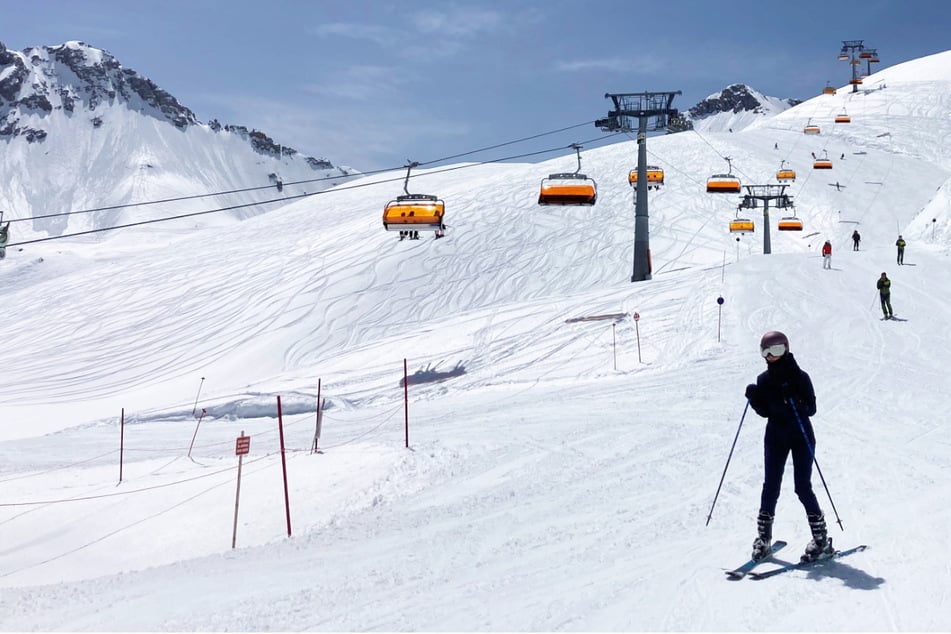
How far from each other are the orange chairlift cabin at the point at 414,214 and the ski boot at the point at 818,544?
18766 millimetres

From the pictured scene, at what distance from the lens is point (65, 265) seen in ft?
295

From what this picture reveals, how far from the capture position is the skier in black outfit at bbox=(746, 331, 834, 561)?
592 cm

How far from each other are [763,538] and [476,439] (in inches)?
312

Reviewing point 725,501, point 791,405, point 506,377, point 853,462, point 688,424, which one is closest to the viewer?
point 791,405

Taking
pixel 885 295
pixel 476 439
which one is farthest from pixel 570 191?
pixel 476 439

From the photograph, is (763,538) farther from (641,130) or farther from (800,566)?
(641,130)

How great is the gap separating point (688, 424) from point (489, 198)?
48.0m

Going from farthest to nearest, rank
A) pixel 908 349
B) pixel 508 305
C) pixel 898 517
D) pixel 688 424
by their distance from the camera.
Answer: pixel 508 305 < pixel 908 349 < pixel 688 424 < pixel 898 517

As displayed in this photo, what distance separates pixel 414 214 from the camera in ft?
79.3

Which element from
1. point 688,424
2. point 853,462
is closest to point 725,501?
point 853,462

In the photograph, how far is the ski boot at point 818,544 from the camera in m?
5.95

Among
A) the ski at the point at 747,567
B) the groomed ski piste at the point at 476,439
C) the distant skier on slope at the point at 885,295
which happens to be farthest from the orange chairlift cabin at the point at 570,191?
the ski at the point at 747,567

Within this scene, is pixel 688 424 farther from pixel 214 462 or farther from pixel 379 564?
pixel 214 462

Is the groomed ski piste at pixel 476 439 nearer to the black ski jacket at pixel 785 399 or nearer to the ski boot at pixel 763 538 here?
the ski boot at pixel 763 538
